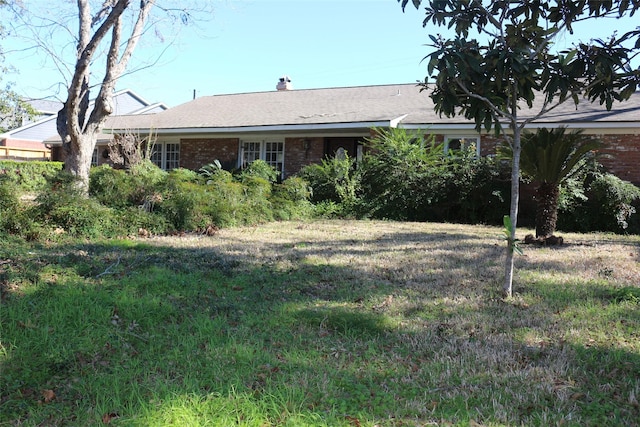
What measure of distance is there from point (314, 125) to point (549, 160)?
28.6 feet

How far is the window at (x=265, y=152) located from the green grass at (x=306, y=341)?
12.3 meters

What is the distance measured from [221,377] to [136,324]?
1.26 meters

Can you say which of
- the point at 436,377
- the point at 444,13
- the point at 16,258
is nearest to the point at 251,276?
the point at 16,258

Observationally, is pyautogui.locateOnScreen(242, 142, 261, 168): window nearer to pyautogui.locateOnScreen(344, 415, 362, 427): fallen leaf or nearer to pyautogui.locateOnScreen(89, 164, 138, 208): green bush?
pyautogui.locateOnScreen(89, 164, 138, 208): green bush

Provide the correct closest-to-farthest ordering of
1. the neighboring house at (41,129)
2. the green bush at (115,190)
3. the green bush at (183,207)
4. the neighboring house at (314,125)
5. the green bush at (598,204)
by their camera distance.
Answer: the green bush at (183,207)
the green bush at (115,190)
the green bush at (598,204)
the neighboring house at (314,125)
the neighboring house at (41,129)

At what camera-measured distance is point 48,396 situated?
3.03 metres

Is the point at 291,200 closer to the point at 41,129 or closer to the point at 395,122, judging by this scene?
the point at 395,122

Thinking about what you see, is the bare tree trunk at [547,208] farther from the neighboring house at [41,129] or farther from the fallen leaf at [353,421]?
the neighboring house at [41,129]

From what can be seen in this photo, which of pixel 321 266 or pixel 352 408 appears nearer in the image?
pixel 352 408

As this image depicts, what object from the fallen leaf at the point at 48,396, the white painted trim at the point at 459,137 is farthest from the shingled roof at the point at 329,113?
the fallen leaf at the point at 48,396

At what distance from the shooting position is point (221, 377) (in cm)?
331

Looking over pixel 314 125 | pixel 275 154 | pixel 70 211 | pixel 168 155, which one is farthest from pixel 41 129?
pixel 70 211

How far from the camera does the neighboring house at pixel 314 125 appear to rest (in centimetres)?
1341

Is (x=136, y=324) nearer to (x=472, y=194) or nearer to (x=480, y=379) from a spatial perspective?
(x=480, y=379)
